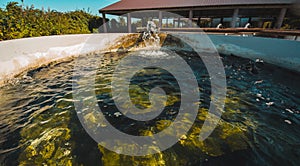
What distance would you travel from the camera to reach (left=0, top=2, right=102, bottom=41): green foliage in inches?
211

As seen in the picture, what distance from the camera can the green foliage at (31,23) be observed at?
17.6 ft

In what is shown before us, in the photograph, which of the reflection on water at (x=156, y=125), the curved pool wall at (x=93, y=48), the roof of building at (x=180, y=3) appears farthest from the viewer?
the roof of building at (x=180, y=3)

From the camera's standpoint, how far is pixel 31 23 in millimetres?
6578

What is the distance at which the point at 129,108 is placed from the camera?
3.14 metres

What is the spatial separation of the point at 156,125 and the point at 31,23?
24.8ft

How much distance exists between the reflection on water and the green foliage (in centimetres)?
235

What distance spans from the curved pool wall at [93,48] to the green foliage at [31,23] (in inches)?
34.7

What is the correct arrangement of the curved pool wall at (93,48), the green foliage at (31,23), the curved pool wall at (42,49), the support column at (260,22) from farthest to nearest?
the support column at (260,22), the green foliage at (31,23), the curved pool wall at (93,48), the curved pool wall at (42,49)

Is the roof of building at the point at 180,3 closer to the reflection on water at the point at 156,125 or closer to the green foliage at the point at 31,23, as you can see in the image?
the green foliage at the point at 31,23

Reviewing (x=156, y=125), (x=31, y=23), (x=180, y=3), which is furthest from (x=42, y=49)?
(x=180, y=3)

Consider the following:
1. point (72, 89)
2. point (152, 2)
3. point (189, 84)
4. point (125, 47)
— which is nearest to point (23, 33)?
point (72, 89)

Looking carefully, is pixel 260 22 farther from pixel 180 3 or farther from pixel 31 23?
pixel 31 23

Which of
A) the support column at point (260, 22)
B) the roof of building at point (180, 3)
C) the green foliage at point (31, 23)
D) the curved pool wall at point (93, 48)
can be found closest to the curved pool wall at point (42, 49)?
the curved pool wall at point (93, 48)

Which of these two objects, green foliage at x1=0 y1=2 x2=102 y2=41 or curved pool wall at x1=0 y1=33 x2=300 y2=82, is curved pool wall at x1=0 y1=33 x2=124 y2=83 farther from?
green foliage at x1=0 y1=2 x2=102 y2=41
